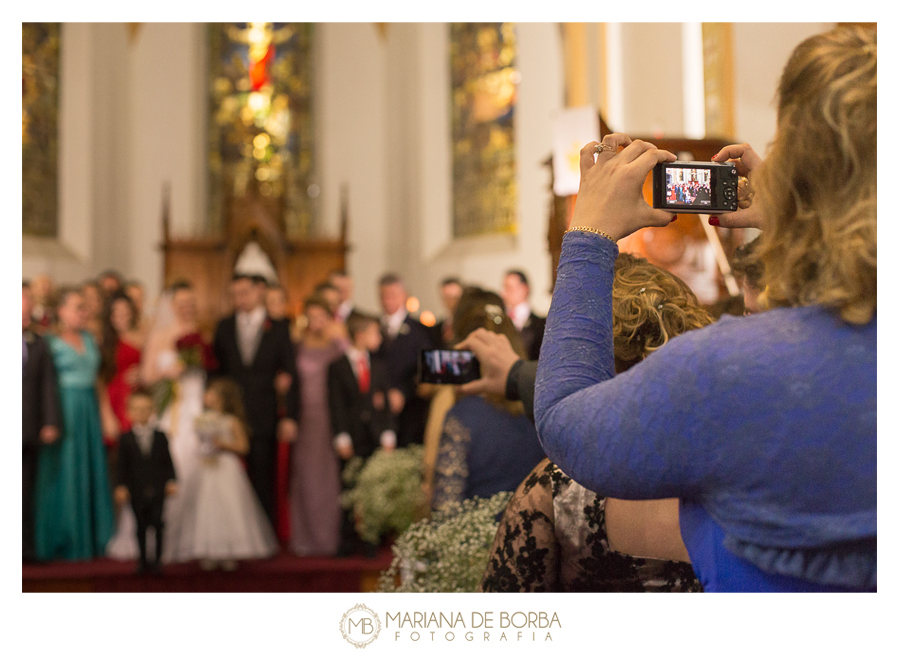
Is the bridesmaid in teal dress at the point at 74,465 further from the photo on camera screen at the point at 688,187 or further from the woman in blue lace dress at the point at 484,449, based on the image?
the photo on camera screen at the point at 688,187

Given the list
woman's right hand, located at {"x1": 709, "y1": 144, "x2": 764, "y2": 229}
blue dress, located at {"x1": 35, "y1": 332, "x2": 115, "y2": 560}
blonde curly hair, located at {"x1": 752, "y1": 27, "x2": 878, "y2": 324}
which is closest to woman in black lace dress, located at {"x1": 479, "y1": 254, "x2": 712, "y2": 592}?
woman's right hand, located at {"x1": 709, "y1": 144, "x2": 764, "y2": 229}

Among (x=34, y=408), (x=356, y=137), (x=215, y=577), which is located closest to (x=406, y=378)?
(x=215, y=577)

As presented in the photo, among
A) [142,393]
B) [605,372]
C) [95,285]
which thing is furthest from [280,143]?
[605,372]

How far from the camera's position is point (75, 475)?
5004 mm

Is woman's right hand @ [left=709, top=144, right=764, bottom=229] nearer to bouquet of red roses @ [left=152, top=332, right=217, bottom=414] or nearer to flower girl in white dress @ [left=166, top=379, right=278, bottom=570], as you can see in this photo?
flower girl in white dress @ [left=166, top=379, right=278, bottom=570]

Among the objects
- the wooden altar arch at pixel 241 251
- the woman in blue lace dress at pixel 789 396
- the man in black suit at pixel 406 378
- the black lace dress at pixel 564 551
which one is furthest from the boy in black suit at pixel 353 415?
the wooden altar arch at pixel 241 251

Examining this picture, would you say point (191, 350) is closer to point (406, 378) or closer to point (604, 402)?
point (406, 378)

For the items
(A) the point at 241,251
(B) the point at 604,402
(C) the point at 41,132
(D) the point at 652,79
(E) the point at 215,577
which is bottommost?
(E) the point at 215,577

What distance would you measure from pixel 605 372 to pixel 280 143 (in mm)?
11321

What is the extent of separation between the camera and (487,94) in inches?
384

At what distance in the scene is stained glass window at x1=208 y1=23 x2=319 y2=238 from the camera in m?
11.6

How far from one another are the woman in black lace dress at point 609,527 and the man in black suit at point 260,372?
4097mm

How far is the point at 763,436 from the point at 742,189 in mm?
574
